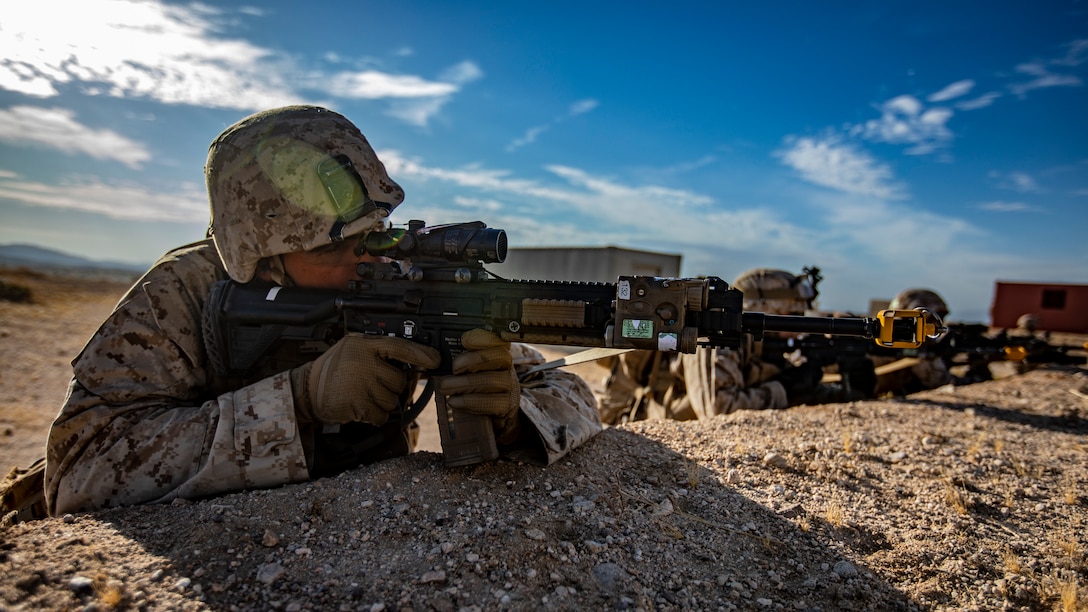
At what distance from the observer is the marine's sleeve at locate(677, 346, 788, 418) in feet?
22.8

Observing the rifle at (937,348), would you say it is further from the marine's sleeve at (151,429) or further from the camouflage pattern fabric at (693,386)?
the marine's sleeve at (151,429)

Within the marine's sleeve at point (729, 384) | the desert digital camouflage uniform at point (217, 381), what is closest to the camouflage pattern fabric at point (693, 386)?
the marine's sleeve at point (729, 384)

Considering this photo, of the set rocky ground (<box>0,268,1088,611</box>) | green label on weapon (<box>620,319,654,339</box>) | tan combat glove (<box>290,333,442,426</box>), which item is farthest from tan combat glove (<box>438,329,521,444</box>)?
green label on weapon (<box>620,319,654,339</box>)

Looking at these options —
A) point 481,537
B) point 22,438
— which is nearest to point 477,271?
point 481,537

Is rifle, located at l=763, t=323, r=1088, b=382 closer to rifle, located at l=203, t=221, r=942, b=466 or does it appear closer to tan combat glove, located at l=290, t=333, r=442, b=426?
rifle, located at l=203, t=221, r=942, b=466

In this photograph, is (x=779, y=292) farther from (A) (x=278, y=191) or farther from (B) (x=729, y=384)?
(A) (x=278, y=191)

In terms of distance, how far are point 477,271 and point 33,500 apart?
228 centimetres

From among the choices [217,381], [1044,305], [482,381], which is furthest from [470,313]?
[1044,305]

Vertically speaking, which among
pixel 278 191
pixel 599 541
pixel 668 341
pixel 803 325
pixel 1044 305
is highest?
pixel 1044 305

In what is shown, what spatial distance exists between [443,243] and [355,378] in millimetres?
746

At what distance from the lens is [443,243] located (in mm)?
2875

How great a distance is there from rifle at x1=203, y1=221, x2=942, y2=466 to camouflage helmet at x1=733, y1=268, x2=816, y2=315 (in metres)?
5.83

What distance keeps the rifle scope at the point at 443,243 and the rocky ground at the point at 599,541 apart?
978 millimetres

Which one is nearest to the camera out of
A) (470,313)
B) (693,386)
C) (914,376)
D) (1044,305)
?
(470,313)
